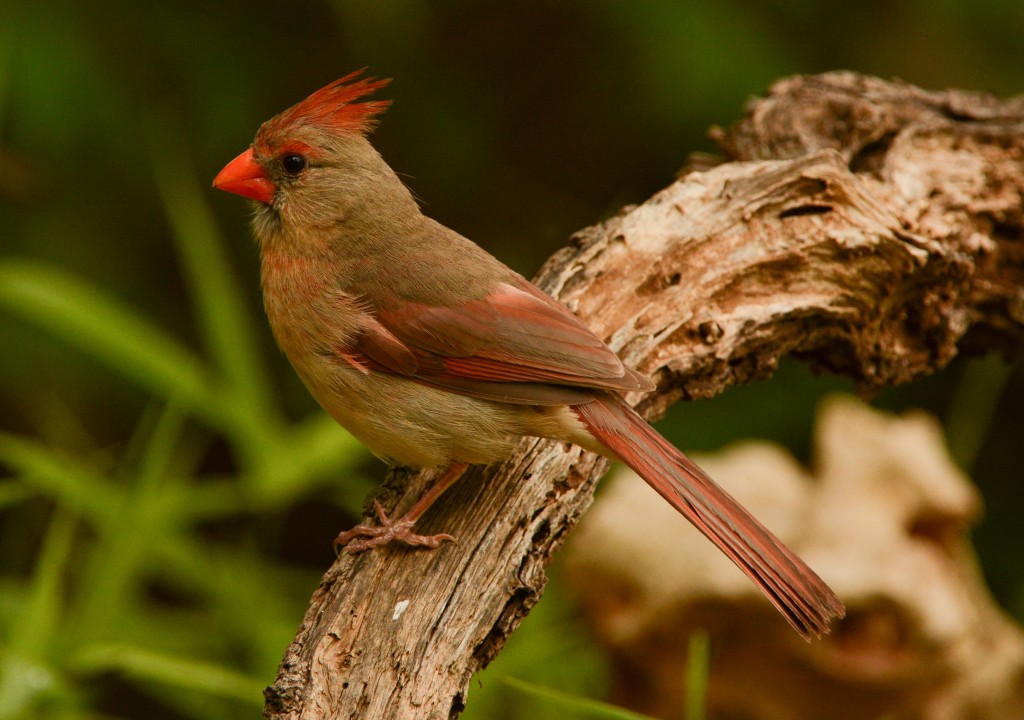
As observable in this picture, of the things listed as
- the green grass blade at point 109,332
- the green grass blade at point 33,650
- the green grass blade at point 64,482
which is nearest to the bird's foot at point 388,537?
the green grass blade at point 33,650

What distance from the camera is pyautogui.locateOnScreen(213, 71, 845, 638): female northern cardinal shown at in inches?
111

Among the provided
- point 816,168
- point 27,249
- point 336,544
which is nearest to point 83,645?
point 336,544

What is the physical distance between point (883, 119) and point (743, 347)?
3.57 ft

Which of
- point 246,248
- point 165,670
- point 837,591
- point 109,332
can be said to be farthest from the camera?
point 246,248

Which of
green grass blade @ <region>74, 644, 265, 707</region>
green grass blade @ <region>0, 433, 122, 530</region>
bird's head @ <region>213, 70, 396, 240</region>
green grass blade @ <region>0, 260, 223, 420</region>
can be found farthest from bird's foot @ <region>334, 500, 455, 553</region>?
green grass blade @ <region>0, 260, 223, 420</region>

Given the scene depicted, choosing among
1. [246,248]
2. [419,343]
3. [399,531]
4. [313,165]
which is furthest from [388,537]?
[246,248]

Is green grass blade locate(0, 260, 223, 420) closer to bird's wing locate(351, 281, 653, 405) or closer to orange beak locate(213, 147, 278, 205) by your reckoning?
orange beak locate(213, 147, 278, 205)

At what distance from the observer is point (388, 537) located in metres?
2.81

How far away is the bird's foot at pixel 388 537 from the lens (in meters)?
2.81

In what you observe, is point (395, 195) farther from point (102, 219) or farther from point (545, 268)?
point (102, 219)

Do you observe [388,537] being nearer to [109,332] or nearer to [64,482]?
[64,482]

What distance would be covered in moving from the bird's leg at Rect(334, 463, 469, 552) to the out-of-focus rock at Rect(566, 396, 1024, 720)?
1065 mm

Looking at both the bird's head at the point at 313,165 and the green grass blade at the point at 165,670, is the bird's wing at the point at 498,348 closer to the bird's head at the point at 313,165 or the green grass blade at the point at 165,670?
the bird's head at the point at 313,165

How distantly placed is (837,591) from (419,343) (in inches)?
62.0
